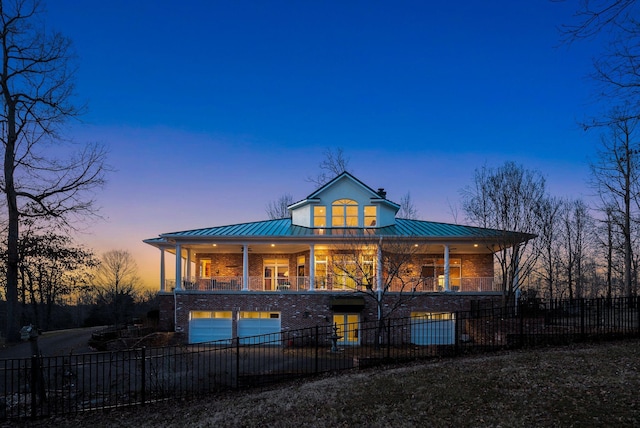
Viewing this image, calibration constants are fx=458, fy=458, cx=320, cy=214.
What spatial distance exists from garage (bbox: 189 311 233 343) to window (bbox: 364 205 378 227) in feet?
30.7

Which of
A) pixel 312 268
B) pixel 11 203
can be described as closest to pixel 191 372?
pixel 312 268

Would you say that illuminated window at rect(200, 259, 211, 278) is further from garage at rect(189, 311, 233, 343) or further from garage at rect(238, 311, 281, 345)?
garage at rect(238, 311, 281, 345)

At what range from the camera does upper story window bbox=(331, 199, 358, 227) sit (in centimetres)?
2680

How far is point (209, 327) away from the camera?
77.3 feet

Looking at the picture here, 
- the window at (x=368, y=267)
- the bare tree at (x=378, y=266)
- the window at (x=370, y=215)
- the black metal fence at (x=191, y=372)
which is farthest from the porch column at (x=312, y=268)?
the black metal fence at (x=191, y=372)

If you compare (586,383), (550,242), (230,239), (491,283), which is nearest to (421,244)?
(491,283)

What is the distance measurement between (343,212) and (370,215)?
1.59 m

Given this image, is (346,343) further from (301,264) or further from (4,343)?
(4,343)

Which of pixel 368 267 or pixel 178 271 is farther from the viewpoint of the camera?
pixel 368 267

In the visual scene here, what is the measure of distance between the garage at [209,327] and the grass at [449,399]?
40.7ft

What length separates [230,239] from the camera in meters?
24.0

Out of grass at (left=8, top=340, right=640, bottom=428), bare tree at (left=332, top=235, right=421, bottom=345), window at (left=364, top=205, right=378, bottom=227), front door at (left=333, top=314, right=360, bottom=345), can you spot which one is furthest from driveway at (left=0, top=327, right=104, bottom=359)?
window at (left=364, top=205, right=378, bottom=227)

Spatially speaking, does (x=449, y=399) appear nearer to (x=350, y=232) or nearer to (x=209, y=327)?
(x=350, y=232)

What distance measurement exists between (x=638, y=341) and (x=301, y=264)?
17672 mm
